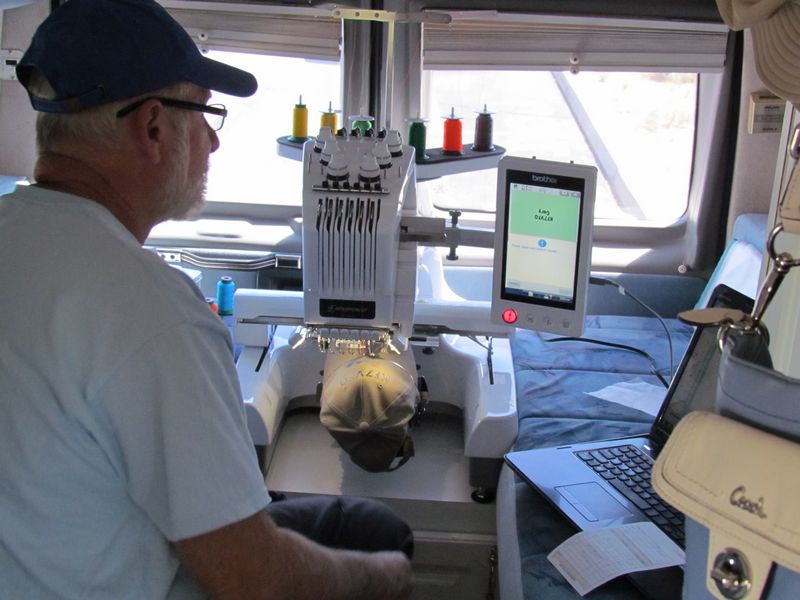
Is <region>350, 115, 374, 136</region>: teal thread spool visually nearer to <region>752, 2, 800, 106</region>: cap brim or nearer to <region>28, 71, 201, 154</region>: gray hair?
<region>28, 71, 201, 154</region>: gray hair

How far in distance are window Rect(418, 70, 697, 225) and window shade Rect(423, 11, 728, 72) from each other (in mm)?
104

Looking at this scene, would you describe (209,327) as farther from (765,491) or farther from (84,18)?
(765,491)

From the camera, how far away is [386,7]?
257cm

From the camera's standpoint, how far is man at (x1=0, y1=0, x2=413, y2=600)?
1.04m

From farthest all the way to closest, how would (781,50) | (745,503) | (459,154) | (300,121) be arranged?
(300,121), (459,154), (781,50), (745,503)

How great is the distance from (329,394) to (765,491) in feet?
3.66

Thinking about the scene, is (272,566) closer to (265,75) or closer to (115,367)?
(115,367)

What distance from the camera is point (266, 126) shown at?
332 cm

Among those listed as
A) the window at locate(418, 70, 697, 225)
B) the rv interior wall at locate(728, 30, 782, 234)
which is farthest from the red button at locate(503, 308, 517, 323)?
the rv interior wall at locate(728, 30, 782, 234)

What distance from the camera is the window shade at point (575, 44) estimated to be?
2.56 m

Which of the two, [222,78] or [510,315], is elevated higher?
A: [222,78]

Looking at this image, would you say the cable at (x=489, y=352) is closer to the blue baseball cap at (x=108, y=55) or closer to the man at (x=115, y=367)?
the man at (x=115, y=367)

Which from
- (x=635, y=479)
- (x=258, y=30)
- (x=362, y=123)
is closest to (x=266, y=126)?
(x=258, y=30)

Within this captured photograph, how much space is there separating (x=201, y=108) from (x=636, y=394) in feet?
3.96
